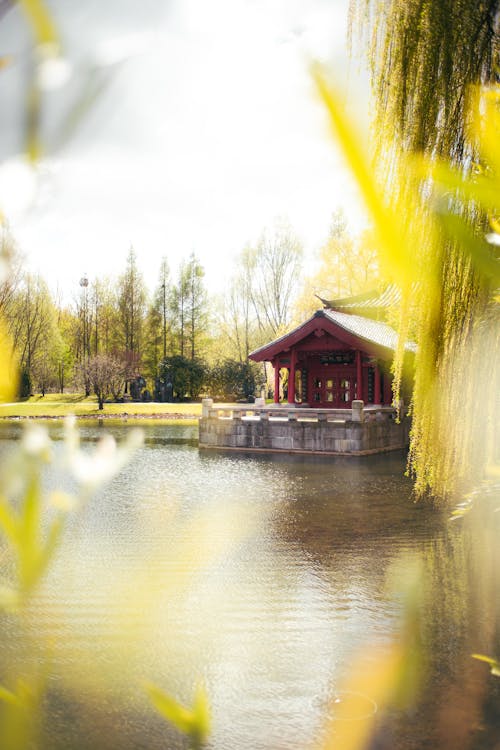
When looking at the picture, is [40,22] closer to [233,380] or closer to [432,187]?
[432,187]

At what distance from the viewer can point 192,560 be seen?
358 inches

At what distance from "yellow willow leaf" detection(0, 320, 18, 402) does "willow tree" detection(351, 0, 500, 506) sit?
2.84 metres

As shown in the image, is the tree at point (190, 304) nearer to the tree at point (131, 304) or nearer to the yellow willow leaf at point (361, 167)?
the tree at point (131, 304)

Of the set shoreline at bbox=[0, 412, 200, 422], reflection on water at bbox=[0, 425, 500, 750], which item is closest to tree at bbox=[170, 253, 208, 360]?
shoreline at bbox=[0, 412, 200, 422]

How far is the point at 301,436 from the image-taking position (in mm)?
23406

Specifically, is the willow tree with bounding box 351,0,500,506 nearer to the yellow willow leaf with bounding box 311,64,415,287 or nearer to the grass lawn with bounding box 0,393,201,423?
the yellow willow leaf with bounding box 311,64,415,287

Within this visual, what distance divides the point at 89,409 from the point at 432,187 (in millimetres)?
41423

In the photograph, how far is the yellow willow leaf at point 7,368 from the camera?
0.70 m

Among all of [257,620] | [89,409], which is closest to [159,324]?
[89,409]

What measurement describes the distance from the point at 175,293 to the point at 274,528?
47.3 meters

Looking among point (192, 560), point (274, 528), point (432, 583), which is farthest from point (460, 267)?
point (274, 528)

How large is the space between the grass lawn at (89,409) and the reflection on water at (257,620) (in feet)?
93.4

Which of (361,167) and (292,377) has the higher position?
(292,377)

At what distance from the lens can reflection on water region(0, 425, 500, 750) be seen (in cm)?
483
